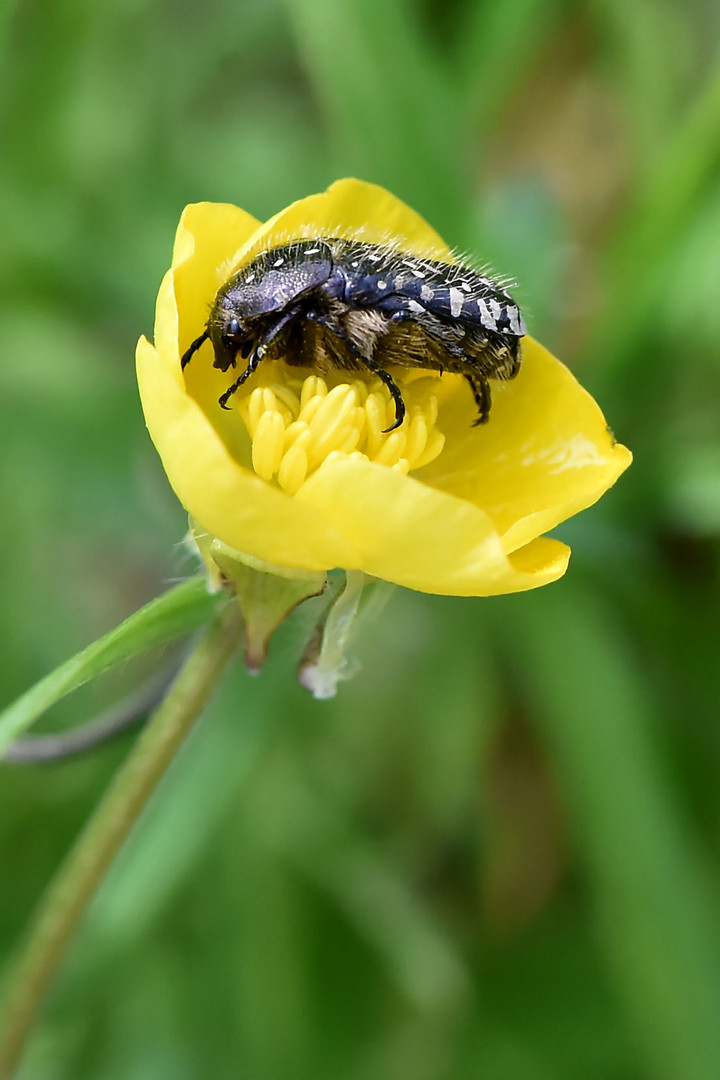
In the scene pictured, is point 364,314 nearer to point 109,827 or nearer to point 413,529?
point 413,529

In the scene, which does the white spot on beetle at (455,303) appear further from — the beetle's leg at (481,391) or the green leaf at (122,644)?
the green leaf at (122,644)

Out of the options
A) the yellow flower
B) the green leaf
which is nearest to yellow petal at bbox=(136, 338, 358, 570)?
the yellow flower

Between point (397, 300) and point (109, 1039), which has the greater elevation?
point (397, 300)

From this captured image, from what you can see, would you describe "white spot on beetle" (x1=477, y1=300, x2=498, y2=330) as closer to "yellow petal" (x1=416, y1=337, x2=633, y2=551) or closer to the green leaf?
"yellow petal" (x1=416, y1=337, x2=633, y2=551)

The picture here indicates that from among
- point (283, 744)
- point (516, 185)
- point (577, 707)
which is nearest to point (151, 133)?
point (516, 185)

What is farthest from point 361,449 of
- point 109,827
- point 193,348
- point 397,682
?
point 397,682

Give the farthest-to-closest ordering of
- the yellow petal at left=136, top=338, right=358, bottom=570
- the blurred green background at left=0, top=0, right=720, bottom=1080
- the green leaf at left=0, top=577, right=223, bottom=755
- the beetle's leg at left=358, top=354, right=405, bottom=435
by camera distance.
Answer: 1. the blurred green background at left=0, top=0, right=720, bottom=1080
2. the beetle's leg at left=358, top=354, right=405, bottom=435
3. the green leaf at left=0, top=577, right=223, bottom=755
4. the yellow petal at left=136, top=338, right=358, bottom=570

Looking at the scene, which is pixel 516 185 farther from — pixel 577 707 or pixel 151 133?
pixel 577 707
